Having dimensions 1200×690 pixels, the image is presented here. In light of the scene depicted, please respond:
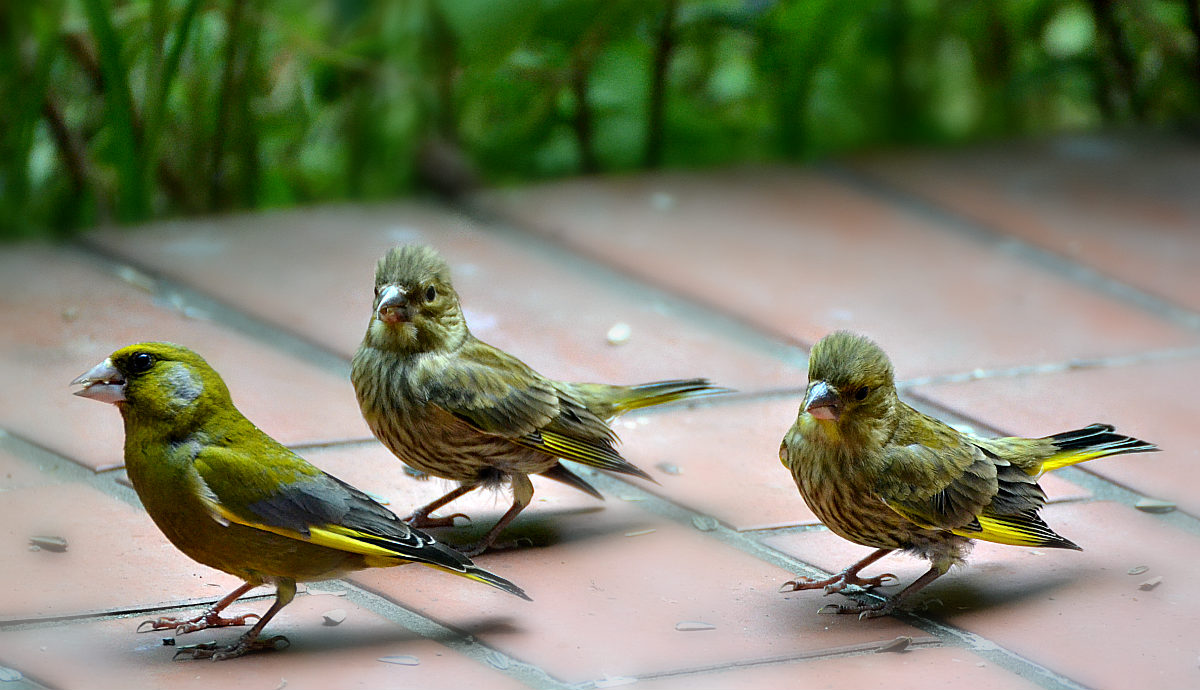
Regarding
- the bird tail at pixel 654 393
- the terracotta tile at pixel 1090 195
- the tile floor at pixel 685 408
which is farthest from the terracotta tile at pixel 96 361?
the terracotta tile at pixel 1090 195

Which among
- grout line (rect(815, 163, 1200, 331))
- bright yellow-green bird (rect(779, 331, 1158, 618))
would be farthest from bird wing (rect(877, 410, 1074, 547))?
grout line (rect(815, 163, 1200, 331))

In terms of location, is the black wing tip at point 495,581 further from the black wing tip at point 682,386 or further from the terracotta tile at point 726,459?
the black wing tip at point 682,386

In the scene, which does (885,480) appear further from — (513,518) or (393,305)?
(393,305)

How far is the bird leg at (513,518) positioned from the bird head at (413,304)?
0.97 ft

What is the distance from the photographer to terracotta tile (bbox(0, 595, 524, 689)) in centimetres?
245

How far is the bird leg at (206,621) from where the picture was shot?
2625mm

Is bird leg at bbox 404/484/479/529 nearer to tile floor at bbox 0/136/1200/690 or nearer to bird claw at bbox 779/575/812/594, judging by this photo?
tile floor at bbox 0/136/1200/690

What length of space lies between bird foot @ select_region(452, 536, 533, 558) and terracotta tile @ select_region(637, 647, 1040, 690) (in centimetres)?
62

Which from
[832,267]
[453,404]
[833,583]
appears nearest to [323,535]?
[453,404]

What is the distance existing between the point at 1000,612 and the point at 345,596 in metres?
1.12

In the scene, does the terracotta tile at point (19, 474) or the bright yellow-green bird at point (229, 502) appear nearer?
the bright yellow-green bird at point (229, 502)

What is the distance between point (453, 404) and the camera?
3068mm

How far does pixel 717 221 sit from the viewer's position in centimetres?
473

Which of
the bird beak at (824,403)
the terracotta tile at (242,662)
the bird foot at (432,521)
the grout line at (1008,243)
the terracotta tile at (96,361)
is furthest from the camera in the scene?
the grout line at (1008,243)
